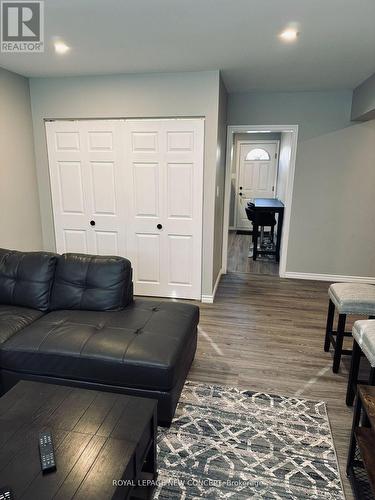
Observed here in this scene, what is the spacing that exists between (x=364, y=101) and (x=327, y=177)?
3.50 ft

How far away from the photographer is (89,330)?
216 cm

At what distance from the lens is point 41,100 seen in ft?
12.4

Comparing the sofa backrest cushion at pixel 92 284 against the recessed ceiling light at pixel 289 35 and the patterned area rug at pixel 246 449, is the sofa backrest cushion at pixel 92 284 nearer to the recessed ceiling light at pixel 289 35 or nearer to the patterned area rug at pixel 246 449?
the patterned area rug at pixel 246 449

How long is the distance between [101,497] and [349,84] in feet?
14.8

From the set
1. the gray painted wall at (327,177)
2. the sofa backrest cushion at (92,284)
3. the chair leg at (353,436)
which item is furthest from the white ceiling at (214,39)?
the chair leg at (353,436)

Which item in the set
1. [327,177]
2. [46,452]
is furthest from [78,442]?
[327,177]

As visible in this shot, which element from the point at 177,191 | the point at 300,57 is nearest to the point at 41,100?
the point at 177,191

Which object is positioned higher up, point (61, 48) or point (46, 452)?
point (61, 48)

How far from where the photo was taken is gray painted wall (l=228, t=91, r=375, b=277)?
4277 mm

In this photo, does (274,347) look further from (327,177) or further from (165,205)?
(327,177)

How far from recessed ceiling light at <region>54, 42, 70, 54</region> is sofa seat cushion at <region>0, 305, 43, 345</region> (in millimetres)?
2183

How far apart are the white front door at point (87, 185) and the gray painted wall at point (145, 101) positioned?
156 mm

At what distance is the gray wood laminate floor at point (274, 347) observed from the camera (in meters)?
2.38

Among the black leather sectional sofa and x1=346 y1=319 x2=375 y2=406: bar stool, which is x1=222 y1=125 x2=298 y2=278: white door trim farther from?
x1=346 y1=319 x2=375 y2=406: bar stool
